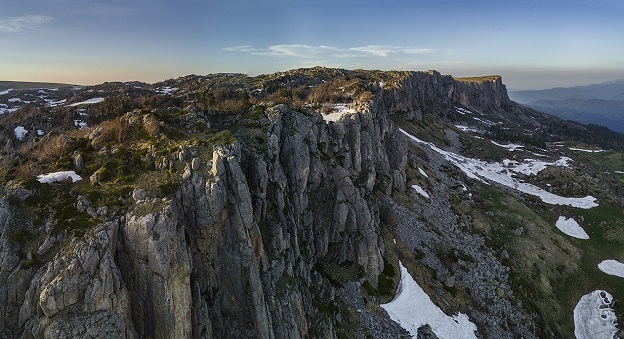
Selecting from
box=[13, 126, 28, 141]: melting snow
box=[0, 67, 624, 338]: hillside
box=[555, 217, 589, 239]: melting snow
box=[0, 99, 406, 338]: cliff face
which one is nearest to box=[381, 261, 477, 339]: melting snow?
box=[0, 67, 624, 338]: hillside

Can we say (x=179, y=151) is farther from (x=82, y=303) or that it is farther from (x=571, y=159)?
(x=571, y=159)

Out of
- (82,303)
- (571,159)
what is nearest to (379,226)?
(82,303)

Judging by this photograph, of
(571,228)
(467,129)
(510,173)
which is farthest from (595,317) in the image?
(467,129)

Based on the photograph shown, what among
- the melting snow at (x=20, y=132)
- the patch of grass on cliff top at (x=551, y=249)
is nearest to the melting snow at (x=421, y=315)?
the patch of grass on cliff top at (x=551, y=249)

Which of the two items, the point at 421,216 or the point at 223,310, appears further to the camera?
the point at 421,216

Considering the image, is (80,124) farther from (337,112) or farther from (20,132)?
(337,112)

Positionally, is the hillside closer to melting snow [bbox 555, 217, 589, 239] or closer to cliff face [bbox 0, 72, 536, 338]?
cliff face [bbox 0, 72, 536, 338]
